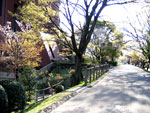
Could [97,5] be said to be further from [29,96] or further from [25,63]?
[29,96]

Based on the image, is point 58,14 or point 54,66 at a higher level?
point 58,14

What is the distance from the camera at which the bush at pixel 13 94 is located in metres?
5.93

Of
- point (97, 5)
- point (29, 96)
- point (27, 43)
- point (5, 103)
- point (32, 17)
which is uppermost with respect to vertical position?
point (97, 5)

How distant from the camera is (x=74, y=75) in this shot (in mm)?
14211

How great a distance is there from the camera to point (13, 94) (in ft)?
19.5

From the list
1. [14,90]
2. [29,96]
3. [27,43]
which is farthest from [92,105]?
[27,43]

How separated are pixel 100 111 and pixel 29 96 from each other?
5858 millimetres

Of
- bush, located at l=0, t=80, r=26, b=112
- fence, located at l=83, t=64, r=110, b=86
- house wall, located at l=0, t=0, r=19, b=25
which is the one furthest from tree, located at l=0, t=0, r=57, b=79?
house wall, located at l=0, t=0, r=19, b=25

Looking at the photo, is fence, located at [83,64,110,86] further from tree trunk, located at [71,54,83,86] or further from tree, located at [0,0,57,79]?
tree, located at [0,0,57,79]

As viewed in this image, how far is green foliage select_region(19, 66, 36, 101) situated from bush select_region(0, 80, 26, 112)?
3.58 meters

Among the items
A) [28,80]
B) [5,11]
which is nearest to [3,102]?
[28,80]

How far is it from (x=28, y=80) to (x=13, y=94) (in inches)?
154

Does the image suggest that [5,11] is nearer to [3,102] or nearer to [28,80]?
[28,80]

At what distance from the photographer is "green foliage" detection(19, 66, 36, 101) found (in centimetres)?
975
